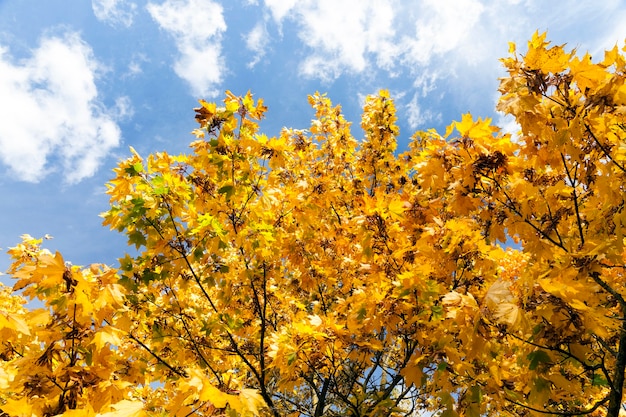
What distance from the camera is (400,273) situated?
390 centimetres

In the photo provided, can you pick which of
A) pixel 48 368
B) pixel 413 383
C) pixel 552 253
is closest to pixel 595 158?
pixel 552 253

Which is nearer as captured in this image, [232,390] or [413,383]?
[232,390]

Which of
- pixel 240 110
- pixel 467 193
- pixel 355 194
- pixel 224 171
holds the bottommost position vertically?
pixel 467 193

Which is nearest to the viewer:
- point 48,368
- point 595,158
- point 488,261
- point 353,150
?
point 48,368

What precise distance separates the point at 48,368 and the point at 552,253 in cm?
424

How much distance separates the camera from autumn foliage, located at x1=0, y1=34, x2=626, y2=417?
2438mm

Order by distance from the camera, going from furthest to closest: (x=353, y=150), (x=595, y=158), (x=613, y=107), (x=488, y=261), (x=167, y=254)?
(x=353, y=150) → (x=167, y=254) → (x=488, y=261) → (x=595, y=158) → (x=613, y=107)

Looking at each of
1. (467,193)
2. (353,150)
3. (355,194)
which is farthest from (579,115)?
(353,150)

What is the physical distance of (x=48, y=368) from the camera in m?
2.36

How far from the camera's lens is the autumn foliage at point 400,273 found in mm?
2438

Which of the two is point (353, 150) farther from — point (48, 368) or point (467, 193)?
point (48, 368)

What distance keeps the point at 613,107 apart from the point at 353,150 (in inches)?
A: 228

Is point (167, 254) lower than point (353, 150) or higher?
lower

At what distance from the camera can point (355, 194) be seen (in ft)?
25.5
